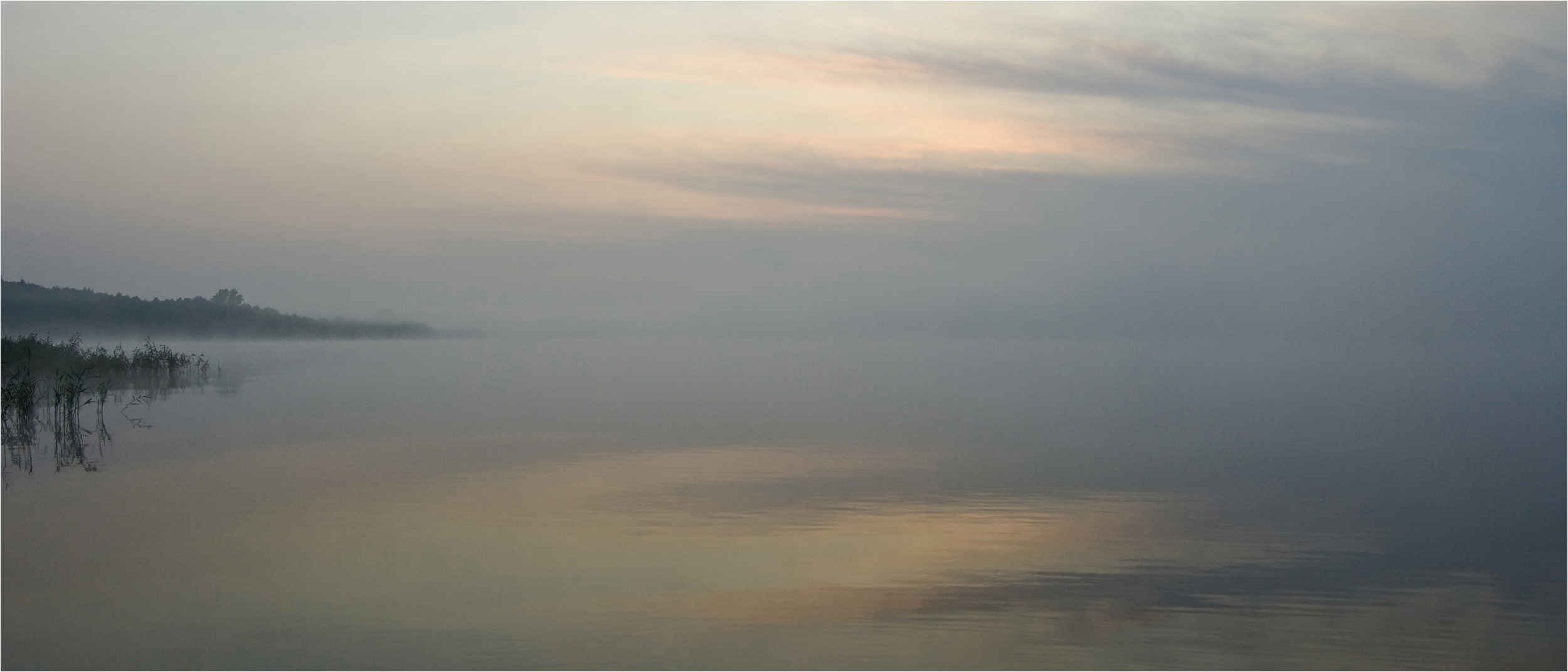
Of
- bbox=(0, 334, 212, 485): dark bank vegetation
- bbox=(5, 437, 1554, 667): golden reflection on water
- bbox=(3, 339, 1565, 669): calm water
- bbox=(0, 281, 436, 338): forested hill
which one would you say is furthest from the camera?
bbox=(0, 281, 436, 338): forested hill

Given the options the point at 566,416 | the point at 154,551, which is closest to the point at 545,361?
the point at 566,416

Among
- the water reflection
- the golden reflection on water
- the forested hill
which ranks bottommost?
the golden reflection on water

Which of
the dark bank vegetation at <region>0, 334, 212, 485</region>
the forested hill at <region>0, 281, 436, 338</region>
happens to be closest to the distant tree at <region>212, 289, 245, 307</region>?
the forested hill at <region>0, 281, 436, 338</region>

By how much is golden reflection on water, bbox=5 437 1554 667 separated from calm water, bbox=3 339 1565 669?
0.05m

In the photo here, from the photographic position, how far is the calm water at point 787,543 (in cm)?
888

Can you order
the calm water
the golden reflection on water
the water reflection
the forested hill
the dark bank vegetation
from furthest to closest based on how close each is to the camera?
the forested hill < the dark bank vegetation < the water reflection < the golden reflection on water < the calm water

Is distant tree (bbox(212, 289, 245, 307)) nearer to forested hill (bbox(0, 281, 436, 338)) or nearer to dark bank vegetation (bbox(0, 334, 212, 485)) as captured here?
forested hill (bbox(0, 281, 436, 338))

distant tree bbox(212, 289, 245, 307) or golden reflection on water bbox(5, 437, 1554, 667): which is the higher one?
distant tree bbox(212, 289, 245, 307)

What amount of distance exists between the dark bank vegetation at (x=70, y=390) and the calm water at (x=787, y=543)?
92 centimetres

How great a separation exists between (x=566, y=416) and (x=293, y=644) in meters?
18.9

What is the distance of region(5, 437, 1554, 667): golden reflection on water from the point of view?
354 inches

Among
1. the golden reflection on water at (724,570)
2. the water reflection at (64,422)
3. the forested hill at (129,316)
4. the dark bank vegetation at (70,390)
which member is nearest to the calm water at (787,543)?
the golden reflection on water at (724,570)

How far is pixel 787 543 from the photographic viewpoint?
12.4 metres

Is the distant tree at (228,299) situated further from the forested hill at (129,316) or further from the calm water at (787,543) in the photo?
the calm water at (787,543)
